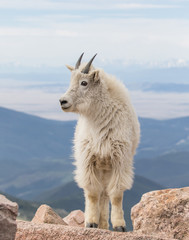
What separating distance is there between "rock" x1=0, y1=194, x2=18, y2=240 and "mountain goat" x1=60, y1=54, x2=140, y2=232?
124 inches

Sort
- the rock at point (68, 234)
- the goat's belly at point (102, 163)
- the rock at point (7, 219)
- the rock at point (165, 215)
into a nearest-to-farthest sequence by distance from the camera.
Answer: the rock at point (7, 219) → the rock at point (68, 234) → the rock at point (165, 215) → the goat's belly at point (102, 163)

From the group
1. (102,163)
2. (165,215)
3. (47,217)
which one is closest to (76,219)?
(47,217)

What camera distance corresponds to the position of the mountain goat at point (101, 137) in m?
9.91

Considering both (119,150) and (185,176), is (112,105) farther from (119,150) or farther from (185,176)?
(185,176)

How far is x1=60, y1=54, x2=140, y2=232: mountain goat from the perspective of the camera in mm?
9906

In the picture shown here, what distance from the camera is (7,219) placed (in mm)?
7000

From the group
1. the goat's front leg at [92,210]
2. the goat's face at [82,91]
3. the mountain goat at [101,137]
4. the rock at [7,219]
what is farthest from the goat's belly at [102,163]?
the rock at [7,219]

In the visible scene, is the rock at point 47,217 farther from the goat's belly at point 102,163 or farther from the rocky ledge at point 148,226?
the goat's belly at point 102,163

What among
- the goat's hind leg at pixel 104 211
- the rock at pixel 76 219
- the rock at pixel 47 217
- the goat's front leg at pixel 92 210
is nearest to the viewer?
the goat's front leg at pixel 92 210

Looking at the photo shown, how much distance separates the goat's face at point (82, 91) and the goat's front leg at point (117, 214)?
1.98 meters


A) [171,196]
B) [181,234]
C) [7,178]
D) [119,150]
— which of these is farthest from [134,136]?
[7,178]

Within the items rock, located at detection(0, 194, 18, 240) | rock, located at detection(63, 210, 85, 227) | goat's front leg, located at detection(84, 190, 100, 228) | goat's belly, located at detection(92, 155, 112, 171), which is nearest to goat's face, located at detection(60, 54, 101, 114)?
goat's belly, located at detection(92, 155, 112, 171)

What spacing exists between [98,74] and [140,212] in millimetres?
3172

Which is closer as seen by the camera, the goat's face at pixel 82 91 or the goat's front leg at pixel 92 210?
the goat's face at pixel 82 91
